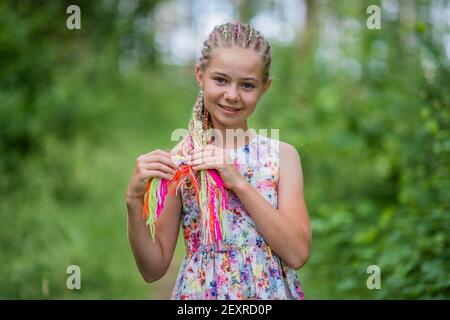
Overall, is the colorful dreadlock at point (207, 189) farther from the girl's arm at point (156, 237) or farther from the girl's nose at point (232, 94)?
the girl's nose at point (232, 94)

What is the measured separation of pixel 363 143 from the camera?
21.3 ft

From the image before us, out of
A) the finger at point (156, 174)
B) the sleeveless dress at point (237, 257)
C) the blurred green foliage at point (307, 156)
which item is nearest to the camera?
the finger at point (156, 174)

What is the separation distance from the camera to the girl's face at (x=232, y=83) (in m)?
2.39

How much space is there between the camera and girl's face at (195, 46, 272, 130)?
7.84 ft

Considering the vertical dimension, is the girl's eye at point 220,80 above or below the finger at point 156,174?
above

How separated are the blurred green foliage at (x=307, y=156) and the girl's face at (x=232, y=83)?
14.7 inches

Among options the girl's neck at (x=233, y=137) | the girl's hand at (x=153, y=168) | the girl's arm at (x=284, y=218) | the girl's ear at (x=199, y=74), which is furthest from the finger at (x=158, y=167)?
the girl's ear at (x=199, y=74)

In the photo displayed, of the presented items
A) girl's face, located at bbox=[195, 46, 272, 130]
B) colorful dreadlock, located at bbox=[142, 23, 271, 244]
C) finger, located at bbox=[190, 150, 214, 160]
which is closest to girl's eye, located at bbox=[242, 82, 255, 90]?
girl's face, located at bbox=[195, 46, 272, 130]

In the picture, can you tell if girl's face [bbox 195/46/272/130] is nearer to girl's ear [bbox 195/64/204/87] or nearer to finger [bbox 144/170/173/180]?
girl's ear [bbox 195/64/204/87]

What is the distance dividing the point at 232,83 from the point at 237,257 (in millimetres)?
649

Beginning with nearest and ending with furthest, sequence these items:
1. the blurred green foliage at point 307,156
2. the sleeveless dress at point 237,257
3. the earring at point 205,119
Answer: the sleeveless dress at point 237,257
the earring at point 205,119
the blurred green foliage at point 307,156

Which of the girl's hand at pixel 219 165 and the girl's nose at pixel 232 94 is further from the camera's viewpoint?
the girl's nose at pixel 232 94

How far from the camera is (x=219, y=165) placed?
7.36 ft

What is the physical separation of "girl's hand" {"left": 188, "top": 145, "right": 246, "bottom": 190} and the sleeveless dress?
152 millimetres
